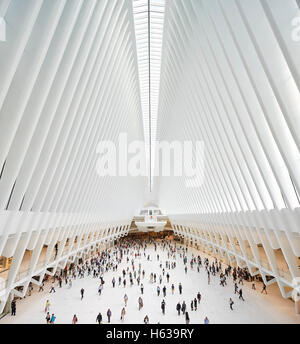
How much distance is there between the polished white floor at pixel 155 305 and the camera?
33.5 feet

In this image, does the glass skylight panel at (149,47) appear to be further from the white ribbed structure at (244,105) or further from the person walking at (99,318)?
the person walking at (99,318)

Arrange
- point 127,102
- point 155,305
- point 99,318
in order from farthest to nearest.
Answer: point 127,102, point 155,305, point 99,318

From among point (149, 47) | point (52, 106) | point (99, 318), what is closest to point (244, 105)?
point (52, 106)

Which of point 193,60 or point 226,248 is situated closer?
point 193,60

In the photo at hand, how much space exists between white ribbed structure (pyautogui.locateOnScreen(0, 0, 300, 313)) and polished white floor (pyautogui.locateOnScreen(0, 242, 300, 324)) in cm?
175

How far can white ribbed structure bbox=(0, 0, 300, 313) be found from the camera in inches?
183

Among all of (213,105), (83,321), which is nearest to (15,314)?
(83,321)

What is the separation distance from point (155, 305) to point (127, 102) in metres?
12.8

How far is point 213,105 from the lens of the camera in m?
9.70

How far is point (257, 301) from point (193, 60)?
1244 centimetres

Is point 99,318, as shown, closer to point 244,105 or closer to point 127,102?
point 244,105

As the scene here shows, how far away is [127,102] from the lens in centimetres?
1655

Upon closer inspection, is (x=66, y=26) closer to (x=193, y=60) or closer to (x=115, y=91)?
(x=193, y=60)

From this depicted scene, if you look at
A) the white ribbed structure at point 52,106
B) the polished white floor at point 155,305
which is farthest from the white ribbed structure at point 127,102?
the polished white floor at point 155,305
